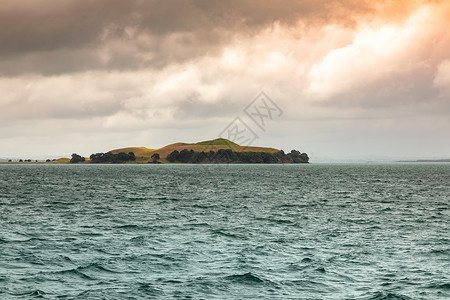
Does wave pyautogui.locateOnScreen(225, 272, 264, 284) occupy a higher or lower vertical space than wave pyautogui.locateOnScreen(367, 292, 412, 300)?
higher

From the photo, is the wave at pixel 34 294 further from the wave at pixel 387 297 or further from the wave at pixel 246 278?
the wave at pixel 387 297

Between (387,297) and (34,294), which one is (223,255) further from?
(34,294)

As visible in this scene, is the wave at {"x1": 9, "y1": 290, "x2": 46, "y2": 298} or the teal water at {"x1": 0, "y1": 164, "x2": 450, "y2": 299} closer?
the wave at {"x1": 9, "y1": 290, "x2": 46, "y2": 298}

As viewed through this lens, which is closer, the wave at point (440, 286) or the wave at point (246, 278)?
the wave at point (440, 286)

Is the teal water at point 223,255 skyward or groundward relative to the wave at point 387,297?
skyward

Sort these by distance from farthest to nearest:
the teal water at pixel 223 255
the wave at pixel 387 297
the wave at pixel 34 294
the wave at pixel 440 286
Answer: the wave at pixel 440 286 → the teal water at pixel 223 255 → the wave at pixel 387 297 → the wave at pixel 34 294

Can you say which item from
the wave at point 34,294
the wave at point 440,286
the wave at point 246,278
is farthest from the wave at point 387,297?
the wave at point 34,294

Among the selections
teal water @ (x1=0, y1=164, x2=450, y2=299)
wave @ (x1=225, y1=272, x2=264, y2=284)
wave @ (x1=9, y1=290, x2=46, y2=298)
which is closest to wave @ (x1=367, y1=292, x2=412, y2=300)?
teal water @ (x1=0, y1=164, x2=450, y2=299)

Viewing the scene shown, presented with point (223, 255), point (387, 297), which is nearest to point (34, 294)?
point (223, 255)

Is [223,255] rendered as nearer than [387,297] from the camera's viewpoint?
No

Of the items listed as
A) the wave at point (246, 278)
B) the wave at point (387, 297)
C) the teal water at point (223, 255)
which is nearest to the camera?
the wave at point (387, 297)

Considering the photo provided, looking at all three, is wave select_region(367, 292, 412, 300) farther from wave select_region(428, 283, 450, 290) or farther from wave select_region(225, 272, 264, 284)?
wave select_region(225, 272, 264, 284)

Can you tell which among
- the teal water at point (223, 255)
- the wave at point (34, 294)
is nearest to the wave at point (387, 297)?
the teal water at point (223, 255)

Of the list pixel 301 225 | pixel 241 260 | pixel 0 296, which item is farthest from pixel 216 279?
pixel 301 225
